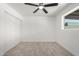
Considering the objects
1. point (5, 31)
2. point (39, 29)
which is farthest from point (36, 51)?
point (39, 29)

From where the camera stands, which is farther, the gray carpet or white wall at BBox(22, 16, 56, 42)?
white wall at BBox(22, 16, 56, 42)

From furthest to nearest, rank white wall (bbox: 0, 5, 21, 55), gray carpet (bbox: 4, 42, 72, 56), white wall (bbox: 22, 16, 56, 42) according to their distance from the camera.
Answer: white wall (bbox: 22, 16, 56, 42)
gray carpet (bbox: 4, 42, 72, 56)
white wall (bbox: 0, 5, 21, 55)

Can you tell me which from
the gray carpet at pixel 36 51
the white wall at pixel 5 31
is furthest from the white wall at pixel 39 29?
the white wall at pixel 5 31

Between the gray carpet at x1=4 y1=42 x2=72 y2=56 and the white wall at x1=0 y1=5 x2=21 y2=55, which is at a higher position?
the white wall at x1=0 y1=5 x2=21 y2=55

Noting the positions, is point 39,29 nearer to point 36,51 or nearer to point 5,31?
point 36,51

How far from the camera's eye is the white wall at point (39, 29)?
889 centimetres

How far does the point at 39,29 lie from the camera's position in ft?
29.3

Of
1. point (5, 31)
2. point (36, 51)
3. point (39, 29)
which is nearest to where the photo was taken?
point (5, 31)

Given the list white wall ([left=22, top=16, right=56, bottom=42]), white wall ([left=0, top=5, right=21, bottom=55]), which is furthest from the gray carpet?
white wall ([left=22, top=16, right=56, bottom=42])

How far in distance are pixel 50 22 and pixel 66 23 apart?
262 cm

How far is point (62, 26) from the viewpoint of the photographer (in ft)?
21.4

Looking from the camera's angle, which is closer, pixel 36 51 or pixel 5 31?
pixel 5 31

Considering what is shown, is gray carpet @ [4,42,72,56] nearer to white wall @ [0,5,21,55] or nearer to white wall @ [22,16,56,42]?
white wall @ [0,5,21,55]

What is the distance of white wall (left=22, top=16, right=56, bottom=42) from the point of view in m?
8.89
